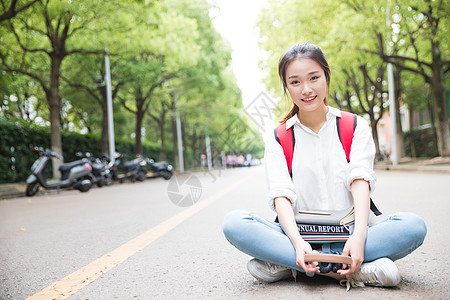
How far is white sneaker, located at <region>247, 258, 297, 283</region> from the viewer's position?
2410mm

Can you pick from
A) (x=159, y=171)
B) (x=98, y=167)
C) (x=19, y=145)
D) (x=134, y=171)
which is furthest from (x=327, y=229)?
(x=159, y=171)

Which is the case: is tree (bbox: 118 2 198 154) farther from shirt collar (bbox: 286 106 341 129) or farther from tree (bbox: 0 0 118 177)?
shirt collar (bbox: 286 106 341 129)

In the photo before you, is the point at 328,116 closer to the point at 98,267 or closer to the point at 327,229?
the point at 327,229

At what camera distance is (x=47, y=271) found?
3.15m

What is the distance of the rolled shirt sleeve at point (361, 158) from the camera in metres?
2.33

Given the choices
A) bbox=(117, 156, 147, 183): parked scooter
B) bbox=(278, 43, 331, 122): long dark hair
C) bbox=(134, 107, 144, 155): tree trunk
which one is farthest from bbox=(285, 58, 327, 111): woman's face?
bbox=(134, 107, 144, 155): tree trunk

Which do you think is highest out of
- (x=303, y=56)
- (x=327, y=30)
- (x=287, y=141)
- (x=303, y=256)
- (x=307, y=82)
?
(x=327, y=30)

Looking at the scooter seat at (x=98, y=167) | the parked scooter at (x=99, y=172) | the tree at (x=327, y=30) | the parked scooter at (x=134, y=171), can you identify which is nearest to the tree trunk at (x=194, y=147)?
the tree at (x=327, y=30)

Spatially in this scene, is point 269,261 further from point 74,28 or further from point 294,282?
point 74,28

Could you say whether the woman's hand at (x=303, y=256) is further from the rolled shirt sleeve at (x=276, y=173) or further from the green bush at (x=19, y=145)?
the green bush at (x=19, y=145)

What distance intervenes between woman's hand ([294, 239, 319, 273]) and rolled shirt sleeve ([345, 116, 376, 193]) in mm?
439

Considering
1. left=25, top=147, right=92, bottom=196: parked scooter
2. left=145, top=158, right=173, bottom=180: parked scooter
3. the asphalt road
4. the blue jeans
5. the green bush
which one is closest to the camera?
the blue jeans

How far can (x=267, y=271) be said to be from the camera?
242 centimetres

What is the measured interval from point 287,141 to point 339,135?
0.95 ft
